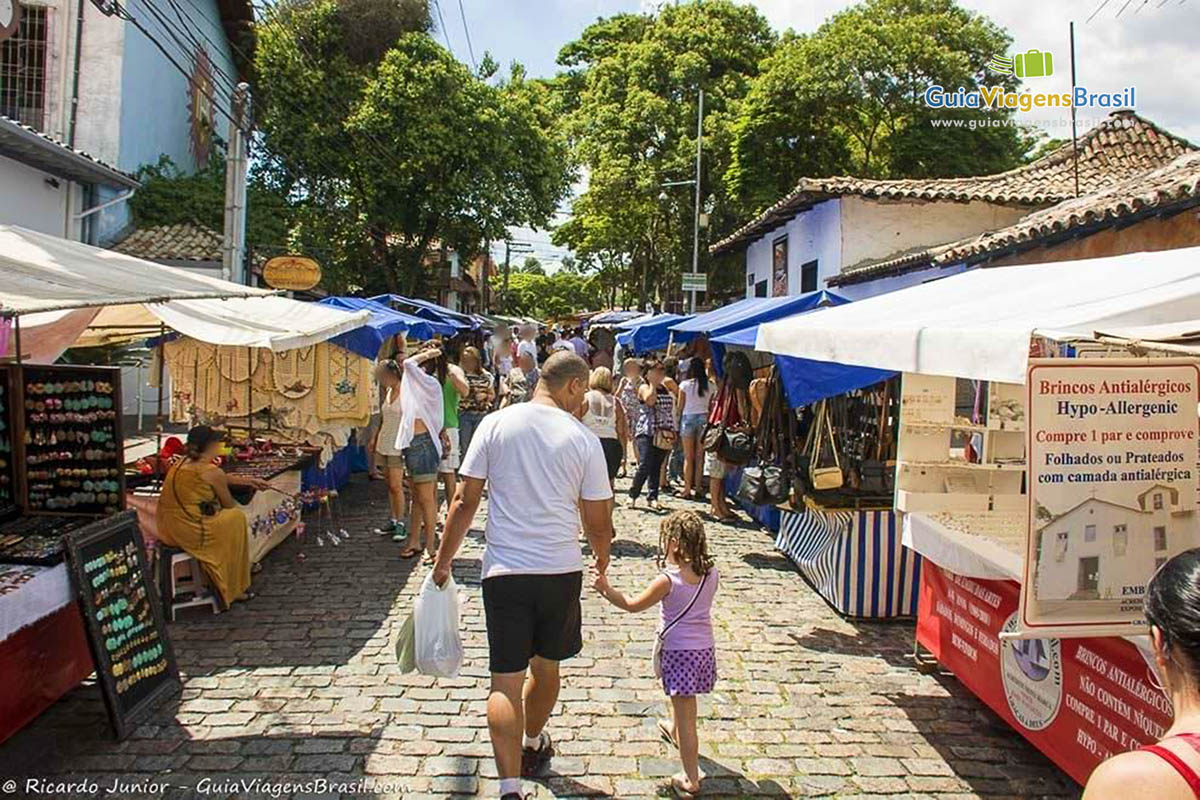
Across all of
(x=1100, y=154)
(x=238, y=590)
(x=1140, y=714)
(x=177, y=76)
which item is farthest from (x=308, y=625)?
(x=177, y=76)

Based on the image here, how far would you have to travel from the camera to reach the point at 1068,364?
110 inches

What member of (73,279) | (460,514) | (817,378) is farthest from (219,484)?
(817,378)

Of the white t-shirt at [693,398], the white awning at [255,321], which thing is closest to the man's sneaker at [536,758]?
the white awning at [255,321]

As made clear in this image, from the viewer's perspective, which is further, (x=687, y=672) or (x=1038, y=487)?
(x=687, y=672)

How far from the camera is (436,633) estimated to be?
3865 millimetres

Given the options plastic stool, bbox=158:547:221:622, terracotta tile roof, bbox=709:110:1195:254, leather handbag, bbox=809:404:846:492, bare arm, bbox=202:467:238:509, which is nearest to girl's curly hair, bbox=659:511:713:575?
leather handbag, bbox=809:404:846:492

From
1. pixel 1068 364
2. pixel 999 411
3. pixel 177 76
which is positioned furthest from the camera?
pixel 177 76

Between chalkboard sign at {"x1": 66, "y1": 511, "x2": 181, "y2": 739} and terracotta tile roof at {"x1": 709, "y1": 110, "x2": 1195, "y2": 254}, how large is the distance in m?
12.3

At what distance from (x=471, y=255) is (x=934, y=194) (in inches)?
640

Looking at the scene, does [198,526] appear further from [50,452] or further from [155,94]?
[155,94]

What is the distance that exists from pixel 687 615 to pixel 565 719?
1.14 metres

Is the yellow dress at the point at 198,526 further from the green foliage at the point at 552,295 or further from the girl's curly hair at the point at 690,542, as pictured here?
the green foliage at the point at 552,295

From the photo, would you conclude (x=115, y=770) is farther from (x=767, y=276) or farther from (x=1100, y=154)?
(x=767, y=276)

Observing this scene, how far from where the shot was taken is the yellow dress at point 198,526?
226 inches
